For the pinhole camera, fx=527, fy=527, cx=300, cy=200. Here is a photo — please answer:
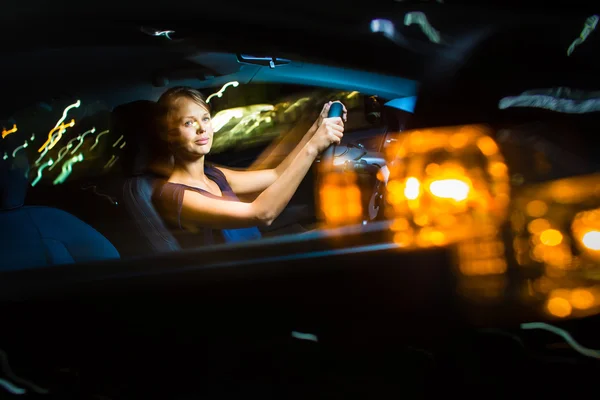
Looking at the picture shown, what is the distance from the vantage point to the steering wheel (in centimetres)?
207

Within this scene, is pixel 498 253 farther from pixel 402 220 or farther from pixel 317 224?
pixel 317 224

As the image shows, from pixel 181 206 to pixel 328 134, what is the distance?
69 centimetres

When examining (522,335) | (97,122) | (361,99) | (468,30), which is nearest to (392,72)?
(361,99)

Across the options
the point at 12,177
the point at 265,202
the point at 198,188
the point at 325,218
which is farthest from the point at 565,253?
the point at 12,177

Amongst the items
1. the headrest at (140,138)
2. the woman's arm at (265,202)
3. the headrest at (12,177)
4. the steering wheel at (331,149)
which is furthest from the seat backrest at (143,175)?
the steering wheel at (331,149)

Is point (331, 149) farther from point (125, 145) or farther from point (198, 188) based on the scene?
point (125, 145)

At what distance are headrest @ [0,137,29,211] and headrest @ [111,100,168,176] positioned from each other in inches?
22.5

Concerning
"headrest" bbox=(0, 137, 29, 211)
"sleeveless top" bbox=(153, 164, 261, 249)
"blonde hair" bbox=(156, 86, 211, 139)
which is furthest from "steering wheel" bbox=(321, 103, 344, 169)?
"headrest" bbox=(0, 137, 29, 211)

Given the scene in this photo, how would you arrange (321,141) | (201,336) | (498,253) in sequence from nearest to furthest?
(498,253), (321,141), (201,336)

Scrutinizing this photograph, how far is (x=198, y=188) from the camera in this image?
2.21 meters

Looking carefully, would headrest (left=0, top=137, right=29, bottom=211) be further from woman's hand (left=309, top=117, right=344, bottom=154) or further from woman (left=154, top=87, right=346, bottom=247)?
woman's hand (left=309, top=117, right=344, bottom=154)

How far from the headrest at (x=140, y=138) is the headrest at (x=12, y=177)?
573 millimetres

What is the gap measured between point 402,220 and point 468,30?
2.67 ft

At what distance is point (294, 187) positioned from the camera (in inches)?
82.4
